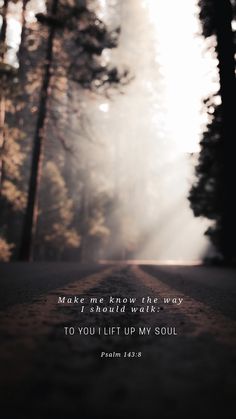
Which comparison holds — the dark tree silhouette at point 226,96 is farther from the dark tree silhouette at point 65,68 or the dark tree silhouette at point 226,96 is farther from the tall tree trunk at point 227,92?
the dark tree silhouette at point 65,68

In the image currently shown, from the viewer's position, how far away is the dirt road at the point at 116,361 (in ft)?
4.62

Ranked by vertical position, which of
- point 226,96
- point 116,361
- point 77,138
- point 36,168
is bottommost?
point 116,361

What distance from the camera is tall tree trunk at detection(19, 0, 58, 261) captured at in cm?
1527

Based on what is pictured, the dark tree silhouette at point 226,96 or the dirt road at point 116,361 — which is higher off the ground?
the dark tree silhouette at point 226,96

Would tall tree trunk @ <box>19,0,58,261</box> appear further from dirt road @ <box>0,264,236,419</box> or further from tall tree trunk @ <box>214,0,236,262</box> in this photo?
dirt road @ <box>0,264,236,419</box>

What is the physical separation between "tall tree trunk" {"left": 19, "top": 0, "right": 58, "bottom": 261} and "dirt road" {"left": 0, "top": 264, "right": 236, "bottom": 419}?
39.2 feet

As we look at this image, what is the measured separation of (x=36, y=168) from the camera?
1599cm

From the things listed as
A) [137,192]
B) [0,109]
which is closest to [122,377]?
[0,109]

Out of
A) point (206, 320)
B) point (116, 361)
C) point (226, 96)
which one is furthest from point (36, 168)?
point (116, 361)

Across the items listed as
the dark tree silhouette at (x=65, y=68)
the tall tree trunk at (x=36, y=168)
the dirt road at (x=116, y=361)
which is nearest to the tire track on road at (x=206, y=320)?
the dirt road at (x=116, y=361)

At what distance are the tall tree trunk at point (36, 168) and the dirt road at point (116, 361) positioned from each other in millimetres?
11943

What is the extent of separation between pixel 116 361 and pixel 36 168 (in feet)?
48.5

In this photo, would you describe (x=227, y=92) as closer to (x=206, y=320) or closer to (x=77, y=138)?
(x=206, y=320)

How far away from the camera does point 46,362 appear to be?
6.05ft
